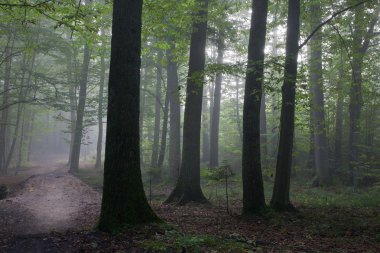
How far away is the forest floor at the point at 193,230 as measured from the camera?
21.0 ft

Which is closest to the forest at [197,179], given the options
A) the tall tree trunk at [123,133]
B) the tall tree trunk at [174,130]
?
the tall tree trunk at [123,133]

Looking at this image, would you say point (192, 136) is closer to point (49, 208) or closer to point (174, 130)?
point (49, 208)

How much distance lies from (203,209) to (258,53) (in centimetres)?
545

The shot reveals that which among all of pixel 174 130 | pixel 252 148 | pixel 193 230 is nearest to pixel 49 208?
pixel 193 230

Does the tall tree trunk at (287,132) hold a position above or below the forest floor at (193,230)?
above

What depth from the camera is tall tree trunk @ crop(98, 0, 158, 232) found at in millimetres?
7266

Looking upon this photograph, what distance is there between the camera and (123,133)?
7.34 meters

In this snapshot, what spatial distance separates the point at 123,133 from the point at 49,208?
23.8ft

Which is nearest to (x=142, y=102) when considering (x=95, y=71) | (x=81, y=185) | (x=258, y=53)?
(x=95, y=71)

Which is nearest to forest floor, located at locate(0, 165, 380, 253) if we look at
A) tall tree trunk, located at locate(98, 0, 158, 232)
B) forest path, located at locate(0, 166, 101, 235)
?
forest path, located at locate(0, 166, 101, 235)

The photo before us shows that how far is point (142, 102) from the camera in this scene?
30.6 meters

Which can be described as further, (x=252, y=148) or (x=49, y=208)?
(x=49, y=208)

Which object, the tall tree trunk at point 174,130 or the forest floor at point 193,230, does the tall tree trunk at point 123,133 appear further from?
the tall tree trunk at point 174,130

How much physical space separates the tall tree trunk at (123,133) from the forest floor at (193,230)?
427 mm
